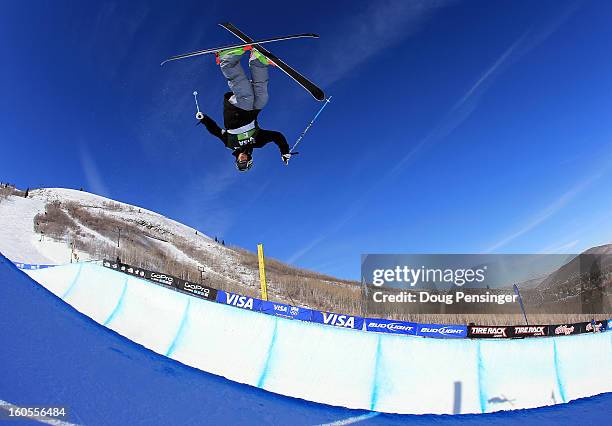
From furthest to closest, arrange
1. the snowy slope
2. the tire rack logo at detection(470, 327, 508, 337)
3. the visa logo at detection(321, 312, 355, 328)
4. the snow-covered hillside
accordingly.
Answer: the snow-covered hillside
the snowy slope
the tire rack logo at detection(470, 327, 508, 337)
the visa logo at detection(321, 312, 355, 328)

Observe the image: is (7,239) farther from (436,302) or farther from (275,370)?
(436,302)

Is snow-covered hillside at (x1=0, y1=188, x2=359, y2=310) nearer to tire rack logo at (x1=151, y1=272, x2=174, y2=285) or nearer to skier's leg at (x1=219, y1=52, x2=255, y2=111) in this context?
tire rack logo at (x1=151, y1=272, x2=174, y2=285)

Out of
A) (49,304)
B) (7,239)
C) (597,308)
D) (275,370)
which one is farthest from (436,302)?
(7,239)

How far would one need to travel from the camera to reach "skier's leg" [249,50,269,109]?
5.38m

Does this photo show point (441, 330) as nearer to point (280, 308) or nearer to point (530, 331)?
point (530, 331)

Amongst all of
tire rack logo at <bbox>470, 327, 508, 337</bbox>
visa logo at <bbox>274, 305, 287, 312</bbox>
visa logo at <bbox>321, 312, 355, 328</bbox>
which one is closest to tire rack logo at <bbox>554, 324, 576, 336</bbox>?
tire rack logo at <bbox>470, 327, 508, 337</bbox>

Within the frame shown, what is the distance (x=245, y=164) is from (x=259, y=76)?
1951mm

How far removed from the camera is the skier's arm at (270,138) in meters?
6.80

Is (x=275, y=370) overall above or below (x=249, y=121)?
below

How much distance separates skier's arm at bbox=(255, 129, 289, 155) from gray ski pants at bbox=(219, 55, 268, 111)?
40.1 inches

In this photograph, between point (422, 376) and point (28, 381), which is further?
point (422, 376)

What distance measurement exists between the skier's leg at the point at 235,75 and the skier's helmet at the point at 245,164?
1.57 metres

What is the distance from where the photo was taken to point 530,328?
47.8ft

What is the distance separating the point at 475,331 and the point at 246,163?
11.6 m
